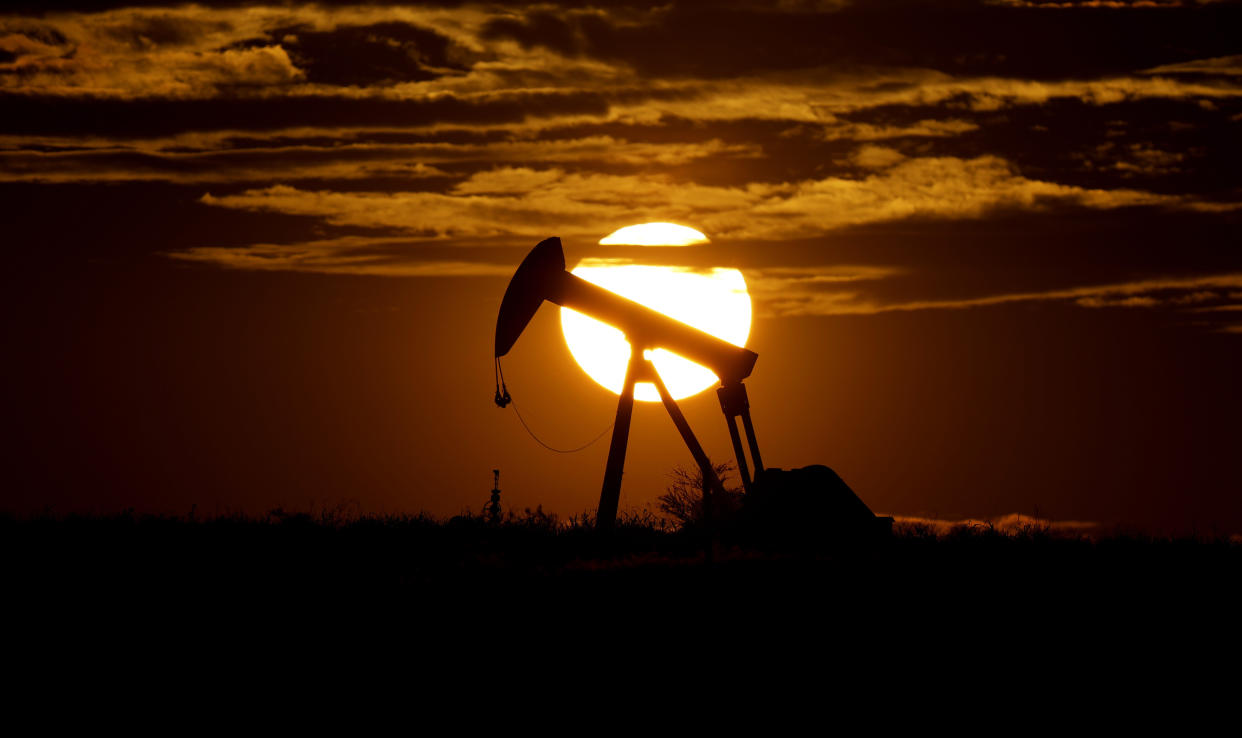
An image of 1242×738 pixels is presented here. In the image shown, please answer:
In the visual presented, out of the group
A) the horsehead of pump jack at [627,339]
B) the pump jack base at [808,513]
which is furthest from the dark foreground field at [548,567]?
the horsehead of pump jack at [627,339]

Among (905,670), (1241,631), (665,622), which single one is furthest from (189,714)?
(1241,631)

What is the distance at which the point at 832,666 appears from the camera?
9.35 m

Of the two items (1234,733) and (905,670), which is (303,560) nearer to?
(905,670)

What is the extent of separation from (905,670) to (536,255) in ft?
35.6

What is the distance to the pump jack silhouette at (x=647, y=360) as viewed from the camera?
1866 centimetres

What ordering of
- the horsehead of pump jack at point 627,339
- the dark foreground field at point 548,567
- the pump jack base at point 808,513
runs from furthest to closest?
the horsehead of pump jack at point 627,339, the pump jack base at point 808,513, the dark foreground field at point 548,567

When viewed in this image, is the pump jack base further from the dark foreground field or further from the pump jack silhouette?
the dark foreground field

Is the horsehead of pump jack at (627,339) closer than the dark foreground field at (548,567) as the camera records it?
No

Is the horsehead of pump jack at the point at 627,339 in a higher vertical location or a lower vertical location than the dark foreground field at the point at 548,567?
higher

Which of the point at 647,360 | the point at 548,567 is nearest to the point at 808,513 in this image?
the point at 647,360

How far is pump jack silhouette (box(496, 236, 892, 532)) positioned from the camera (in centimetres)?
1866

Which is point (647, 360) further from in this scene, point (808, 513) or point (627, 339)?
point (808, 513)

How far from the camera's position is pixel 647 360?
19266 mm

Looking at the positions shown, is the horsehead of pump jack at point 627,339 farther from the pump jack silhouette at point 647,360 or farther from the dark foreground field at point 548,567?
the dark foreground field at point 548,567
